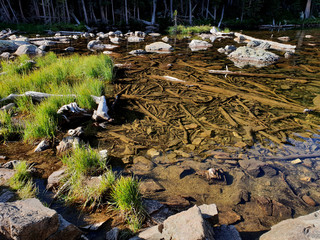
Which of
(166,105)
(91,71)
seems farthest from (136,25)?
(166,105)

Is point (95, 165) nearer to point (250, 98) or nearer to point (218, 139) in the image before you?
point (218, 139)

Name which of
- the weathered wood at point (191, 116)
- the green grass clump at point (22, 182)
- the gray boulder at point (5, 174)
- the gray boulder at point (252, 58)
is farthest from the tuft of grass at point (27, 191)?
the gray boulder at point (252, 58)

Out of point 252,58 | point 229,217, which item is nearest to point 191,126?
point 229,217

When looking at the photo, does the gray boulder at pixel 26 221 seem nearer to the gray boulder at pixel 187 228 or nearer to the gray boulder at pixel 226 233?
the gray boulder at pixel 187 228

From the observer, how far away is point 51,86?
22.1 feet

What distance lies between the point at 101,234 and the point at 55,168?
1.77 metres

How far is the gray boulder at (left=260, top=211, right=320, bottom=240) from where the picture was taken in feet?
6.83

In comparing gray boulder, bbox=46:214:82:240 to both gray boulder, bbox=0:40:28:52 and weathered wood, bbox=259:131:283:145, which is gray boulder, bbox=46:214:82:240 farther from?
gray boulder, bbox=0:40:28:52

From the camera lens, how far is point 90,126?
17.9ft

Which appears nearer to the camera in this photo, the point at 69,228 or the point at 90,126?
the point at 69,228

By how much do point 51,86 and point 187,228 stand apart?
630cm

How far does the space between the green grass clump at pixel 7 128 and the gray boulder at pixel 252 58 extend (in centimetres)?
1023

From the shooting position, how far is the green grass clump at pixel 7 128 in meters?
4.73

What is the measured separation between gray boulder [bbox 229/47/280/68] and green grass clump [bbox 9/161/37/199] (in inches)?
420
